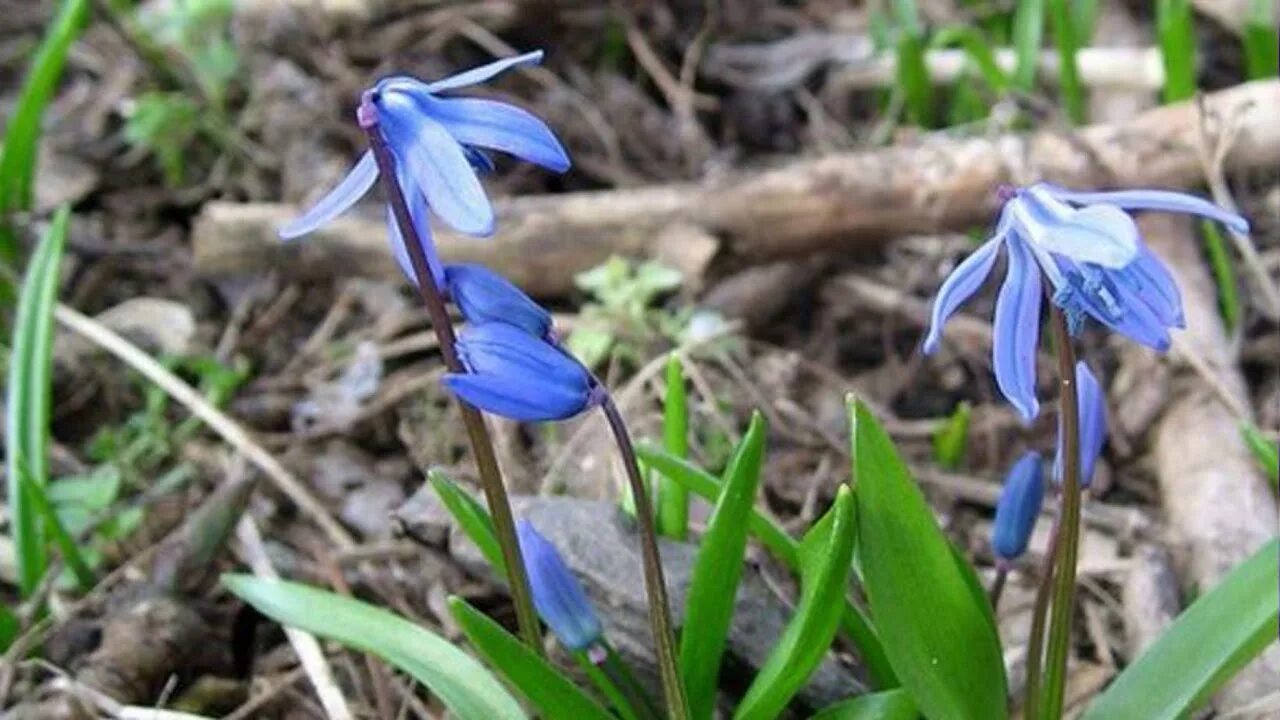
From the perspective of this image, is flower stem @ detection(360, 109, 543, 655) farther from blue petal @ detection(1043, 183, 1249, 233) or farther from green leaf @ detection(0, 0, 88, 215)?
green leaf @ detection(0, 0, 88, 215)

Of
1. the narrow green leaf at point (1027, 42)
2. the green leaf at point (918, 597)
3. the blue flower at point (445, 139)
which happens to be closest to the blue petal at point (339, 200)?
the blue flower at point (445, 139)

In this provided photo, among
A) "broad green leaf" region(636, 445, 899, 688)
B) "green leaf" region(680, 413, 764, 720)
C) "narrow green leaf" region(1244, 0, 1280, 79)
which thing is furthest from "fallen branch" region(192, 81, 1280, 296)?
"green leaf" region(680, 413, 764, 720)

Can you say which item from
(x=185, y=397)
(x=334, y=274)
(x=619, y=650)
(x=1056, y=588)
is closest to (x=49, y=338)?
(x=185, y=397)

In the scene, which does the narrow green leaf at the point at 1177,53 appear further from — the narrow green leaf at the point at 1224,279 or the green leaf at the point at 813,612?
the green leaf at the point at 813,612

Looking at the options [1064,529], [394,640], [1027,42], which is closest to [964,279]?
[1064,529]

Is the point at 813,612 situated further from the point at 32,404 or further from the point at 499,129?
the point at 32,404

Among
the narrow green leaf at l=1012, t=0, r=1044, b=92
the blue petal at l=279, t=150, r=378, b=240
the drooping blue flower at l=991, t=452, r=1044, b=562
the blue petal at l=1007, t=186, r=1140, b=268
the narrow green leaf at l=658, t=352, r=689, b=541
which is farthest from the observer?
Answer: the narrow green leaf at l=1012, t=0, r=1044, b=92
